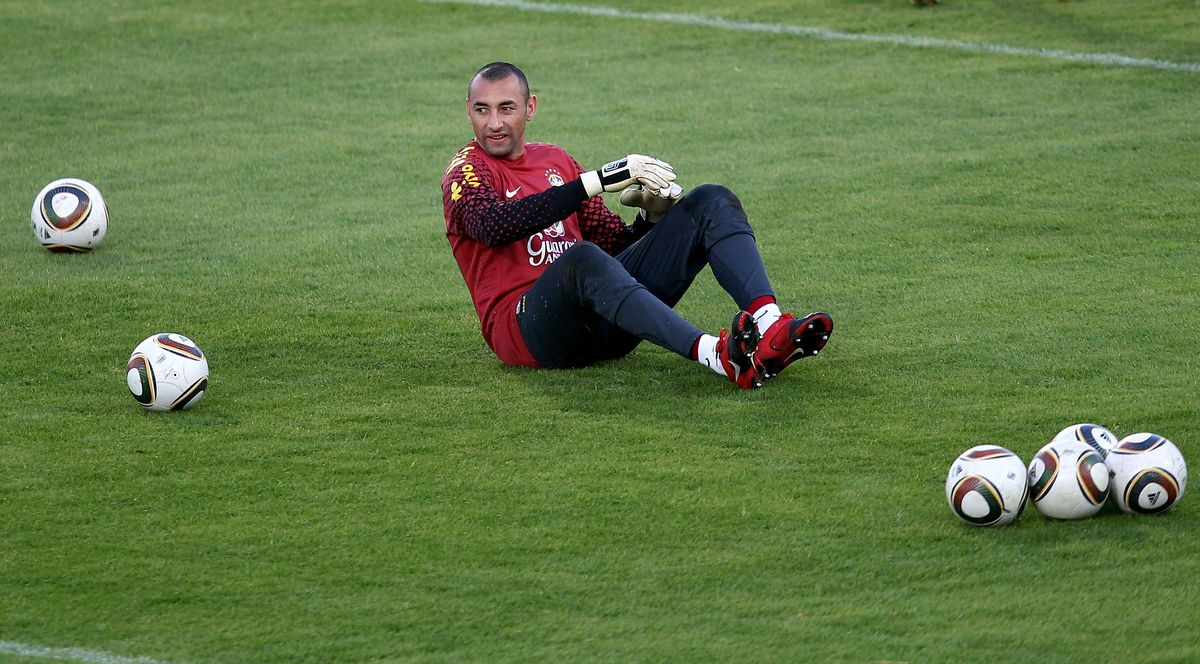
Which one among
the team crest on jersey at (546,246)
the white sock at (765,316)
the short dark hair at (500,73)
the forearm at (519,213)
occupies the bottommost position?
the white sock at (765,316)

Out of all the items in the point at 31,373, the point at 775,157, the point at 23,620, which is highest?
the point at 775,157

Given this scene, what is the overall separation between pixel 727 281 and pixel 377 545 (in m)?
2.24

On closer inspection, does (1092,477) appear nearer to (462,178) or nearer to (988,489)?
(988,489)

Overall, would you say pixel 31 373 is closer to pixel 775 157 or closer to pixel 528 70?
pixel 775 157

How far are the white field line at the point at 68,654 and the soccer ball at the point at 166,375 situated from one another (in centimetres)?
203

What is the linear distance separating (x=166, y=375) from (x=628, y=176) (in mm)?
2015

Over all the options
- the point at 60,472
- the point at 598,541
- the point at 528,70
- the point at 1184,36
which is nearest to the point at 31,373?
the point at 60,472

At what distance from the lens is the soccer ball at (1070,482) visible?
15.9 ft

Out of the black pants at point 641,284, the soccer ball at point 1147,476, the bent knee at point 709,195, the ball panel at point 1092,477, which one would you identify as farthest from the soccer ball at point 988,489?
the bent knee at point 709,195

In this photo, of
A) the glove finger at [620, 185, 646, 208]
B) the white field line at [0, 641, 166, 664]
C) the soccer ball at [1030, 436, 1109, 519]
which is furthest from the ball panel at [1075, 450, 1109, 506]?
the white field line at [0, 641, 166, 664]

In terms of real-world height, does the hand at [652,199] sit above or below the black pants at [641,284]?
above

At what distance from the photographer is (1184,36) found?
530 inches

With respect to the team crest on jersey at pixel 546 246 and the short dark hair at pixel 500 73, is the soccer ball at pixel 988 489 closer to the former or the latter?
the team crest on jersey at pixel 546 246

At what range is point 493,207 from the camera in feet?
21.1
